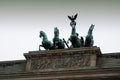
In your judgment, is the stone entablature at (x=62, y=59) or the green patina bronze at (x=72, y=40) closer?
the stone entablature at (x=62, y=59)

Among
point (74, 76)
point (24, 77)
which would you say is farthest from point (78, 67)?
point (24, 77)

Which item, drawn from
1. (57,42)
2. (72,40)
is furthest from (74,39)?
(57,42)

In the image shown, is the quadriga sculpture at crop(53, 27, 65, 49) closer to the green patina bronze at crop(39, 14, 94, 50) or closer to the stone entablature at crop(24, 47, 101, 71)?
the green patina bronze at crop(39, 14, 94, 50)

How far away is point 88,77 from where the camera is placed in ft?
86.7

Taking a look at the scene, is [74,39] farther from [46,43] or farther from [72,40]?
[46,43]

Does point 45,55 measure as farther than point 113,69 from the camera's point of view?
Yes

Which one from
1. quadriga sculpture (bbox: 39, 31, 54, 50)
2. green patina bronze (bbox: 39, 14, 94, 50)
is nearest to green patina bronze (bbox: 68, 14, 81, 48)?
green patina bronze (bbox: 39, 14, 94, 50)

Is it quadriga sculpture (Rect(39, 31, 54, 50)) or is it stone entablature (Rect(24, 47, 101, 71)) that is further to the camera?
quadriga sculpture (Rect(39, 31, 54, 50))

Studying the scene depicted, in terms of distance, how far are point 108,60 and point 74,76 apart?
1715mm

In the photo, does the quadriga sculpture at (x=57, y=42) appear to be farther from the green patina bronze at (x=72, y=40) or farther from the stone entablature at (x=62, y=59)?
the stone entablature at (x=62, y=59)

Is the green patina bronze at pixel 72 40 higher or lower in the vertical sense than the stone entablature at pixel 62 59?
higher

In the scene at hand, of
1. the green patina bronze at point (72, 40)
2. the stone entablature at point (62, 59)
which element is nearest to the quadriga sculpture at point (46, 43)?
the green patina bronze at point (72, 40)

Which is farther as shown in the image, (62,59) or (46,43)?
(46,43)

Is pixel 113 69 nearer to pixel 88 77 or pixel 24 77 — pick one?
pixel 88 77
